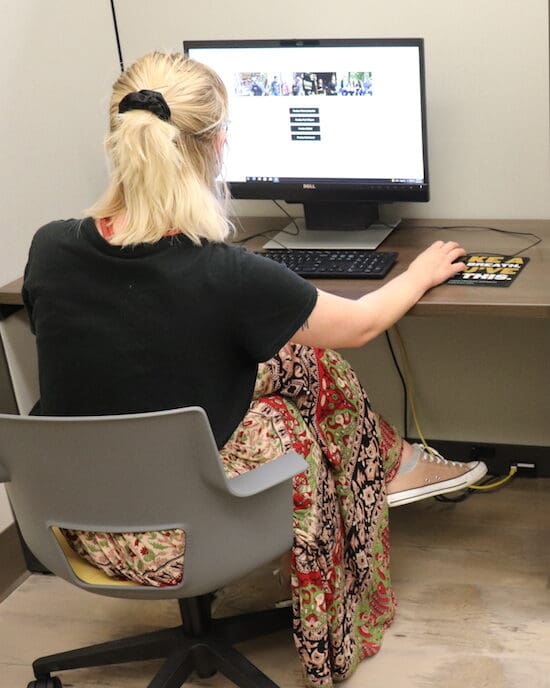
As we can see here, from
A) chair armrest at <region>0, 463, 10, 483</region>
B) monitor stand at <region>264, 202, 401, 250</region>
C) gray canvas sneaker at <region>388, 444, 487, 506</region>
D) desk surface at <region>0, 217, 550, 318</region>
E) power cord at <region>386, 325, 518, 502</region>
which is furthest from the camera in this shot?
power cord at <region>386, 325, 518, 502</region>

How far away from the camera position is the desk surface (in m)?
1.83

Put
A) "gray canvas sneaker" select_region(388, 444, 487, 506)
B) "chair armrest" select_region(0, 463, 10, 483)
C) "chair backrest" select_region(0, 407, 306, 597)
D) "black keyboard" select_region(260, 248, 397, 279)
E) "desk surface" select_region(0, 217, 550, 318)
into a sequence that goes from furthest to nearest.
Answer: "gray canvas sneaker" select_region(388, 444, 487, 506) < "black keyboard" select_region(260, 248, 397, 279) < "desk surface" select_region(0, 217, 550, 318) < "chair armrest" select_region(0, 463, 10, 483) < "chair backrest" select_region(0, 407, 306, 597)

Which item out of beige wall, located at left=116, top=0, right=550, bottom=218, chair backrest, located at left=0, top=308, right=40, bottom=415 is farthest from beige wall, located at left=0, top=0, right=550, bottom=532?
chair backrest, located at left=0, top=308, right=40, bottom=415

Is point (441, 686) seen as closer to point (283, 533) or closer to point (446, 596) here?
point (446, 596)

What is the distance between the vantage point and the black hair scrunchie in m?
1.51

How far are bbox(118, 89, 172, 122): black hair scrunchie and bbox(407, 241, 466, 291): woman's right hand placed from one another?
24.2 inches

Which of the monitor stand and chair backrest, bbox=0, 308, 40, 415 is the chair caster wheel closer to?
chair backrest, bbox=0, 308, 40, 415

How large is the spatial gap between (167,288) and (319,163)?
0.85 meters

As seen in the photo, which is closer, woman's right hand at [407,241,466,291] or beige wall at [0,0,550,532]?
woman's right hand at [407,241,466,291]

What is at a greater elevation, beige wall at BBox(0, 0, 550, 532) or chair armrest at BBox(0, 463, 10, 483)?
beige wall at BBox(0, 0, 550, 532)

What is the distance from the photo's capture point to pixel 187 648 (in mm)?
1928

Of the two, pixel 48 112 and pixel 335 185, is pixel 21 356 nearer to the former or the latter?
pixel 48 112

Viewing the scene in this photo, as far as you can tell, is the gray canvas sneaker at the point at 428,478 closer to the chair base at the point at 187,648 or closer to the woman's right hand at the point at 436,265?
the chair base at the point at 187,648

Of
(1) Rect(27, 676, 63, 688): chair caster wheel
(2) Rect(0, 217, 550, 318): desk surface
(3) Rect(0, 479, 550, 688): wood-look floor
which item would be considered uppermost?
(2) Rect(0, 217, 550, 318): desk surface
